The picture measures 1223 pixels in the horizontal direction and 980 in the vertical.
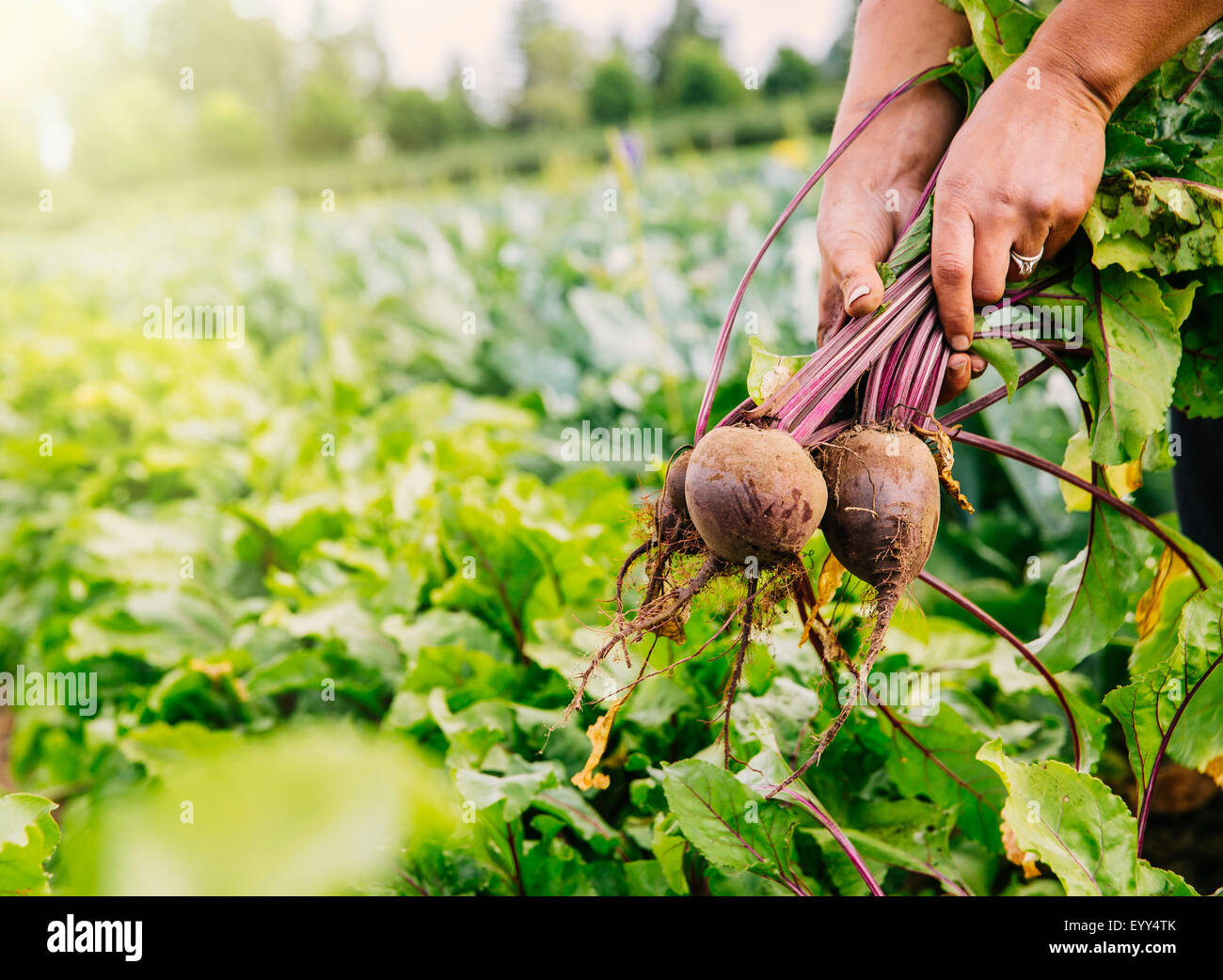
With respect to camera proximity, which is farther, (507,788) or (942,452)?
(507,788)

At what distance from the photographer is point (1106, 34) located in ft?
4.11

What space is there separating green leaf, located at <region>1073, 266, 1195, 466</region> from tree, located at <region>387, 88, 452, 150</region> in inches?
1758

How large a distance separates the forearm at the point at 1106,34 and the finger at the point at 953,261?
0.26 metres

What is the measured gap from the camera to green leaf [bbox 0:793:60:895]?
119 cm

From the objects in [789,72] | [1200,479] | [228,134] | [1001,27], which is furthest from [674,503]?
[228,134]

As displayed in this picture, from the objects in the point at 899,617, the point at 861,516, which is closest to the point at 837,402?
the point at 861,516

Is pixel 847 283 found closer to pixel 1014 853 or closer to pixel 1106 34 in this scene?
pixel 1106 34

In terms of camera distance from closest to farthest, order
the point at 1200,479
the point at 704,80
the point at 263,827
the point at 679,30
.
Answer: the point at 263,827 → the point at 1200,479 → the point at 704,80 → the point at 679,30

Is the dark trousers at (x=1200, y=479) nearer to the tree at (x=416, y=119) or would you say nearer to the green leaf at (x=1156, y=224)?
the green leaf at (x=1156, y=224)

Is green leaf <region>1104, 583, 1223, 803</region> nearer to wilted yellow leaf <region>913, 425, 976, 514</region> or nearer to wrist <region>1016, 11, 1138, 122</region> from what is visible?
wilted yellow leaf <region>913, 425, 976, 514</region>

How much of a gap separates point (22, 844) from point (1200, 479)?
2.28m
